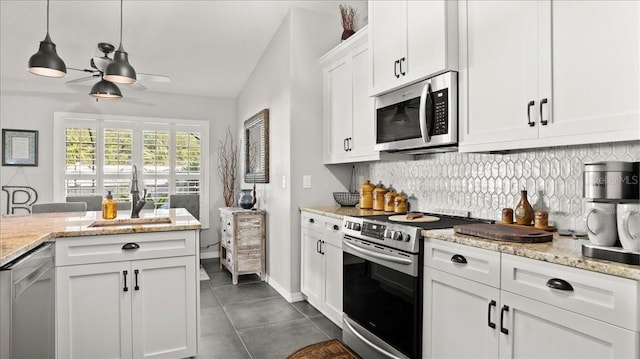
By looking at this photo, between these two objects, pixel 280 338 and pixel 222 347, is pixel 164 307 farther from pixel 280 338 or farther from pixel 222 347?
pixel 280 338

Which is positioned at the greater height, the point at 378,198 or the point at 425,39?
the point at 425,39

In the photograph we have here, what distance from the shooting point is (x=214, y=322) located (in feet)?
10.4

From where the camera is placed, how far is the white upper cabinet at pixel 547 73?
149 centimetres

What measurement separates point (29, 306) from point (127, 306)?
0.60m

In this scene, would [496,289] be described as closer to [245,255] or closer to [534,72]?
[534,72]

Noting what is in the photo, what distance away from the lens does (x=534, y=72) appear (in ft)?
5.95

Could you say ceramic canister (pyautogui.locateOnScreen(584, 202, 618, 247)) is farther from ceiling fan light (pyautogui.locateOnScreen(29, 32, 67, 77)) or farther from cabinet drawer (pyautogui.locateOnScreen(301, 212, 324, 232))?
ceiling fan light (pyautogui.locateOnScreen(29, 32, 67, 77))

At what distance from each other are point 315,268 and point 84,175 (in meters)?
3.79

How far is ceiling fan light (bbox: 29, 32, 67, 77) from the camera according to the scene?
8.03 ft

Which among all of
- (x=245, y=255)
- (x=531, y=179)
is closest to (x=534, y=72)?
(x=531, y=179)

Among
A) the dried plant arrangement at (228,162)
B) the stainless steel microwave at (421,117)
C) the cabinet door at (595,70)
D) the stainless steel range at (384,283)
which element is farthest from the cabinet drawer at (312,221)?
the dried plant arrangement at (228,162)

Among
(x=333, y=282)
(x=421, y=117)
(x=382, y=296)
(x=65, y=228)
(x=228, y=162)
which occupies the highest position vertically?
(x=421, y=117)

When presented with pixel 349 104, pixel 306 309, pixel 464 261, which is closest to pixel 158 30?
pixel 349 104

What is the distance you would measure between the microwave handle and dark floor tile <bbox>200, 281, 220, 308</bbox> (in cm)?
248
